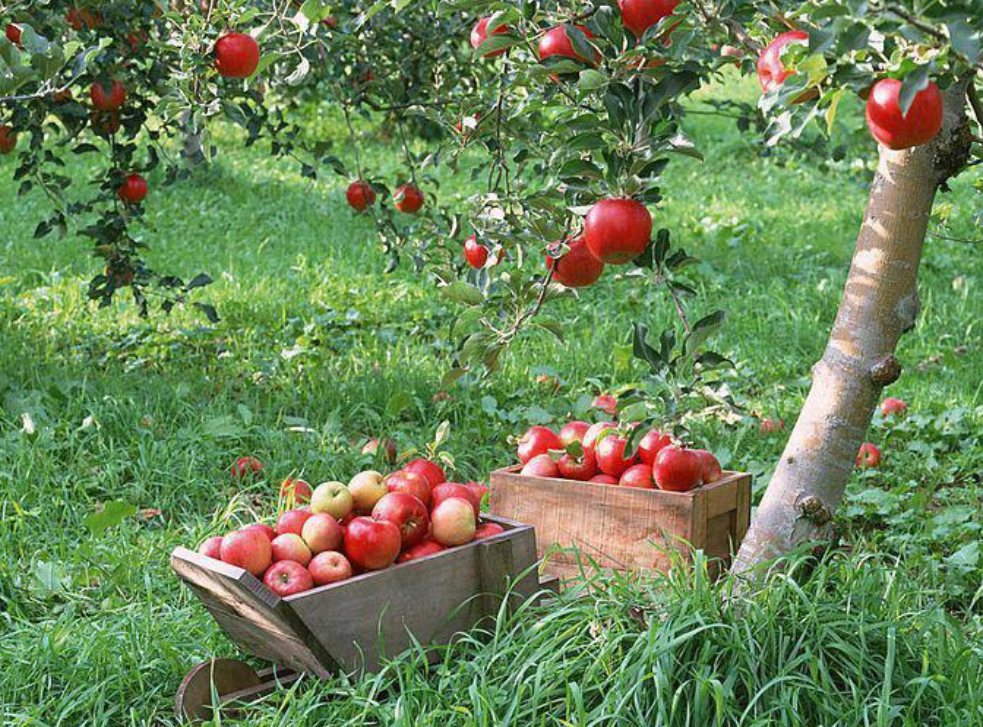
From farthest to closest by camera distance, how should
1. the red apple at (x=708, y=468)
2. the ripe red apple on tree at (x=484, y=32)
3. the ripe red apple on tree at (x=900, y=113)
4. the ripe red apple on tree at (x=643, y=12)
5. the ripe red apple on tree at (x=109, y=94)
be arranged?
the ripe red apple on tree at (x=109, y=94), the red apple at (x=708, y=468), the ripe red apple on tree at (x=484, y=32), the ripe red apple on tree at (x=643, y=12), the ripe red apple on tree at (x=900, y=113)

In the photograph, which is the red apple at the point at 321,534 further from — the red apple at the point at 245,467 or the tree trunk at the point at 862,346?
the red apple at the point at 245,467

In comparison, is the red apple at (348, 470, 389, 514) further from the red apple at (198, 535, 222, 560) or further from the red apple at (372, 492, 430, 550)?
the red apple at (198, 535, 222, 560)

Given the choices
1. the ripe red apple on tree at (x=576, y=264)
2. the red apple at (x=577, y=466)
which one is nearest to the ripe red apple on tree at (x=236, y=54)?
the ripe red apple on tree at (x=576, y=264)

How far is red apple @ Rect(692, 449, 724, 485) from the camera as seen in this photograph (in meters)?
2.59

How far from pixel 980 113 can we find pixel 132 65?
8.67 feet

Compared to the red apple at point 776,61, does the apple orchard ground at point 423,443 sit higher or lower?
lower

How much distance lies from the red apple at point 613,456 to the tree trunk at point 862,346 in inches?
15.2

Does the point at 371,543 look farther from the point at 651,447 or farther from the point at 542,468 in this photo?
the point at 651,447

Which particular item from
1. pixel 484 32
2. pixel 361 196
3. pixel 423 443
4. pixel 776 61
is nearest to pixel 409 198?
pixel 361 196

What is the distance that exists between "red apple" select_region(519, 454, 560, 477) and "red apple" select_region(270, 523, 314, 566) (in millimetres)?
633

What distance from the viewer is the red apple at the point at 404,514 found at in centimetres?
237

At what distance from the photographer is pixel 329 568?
225 cm

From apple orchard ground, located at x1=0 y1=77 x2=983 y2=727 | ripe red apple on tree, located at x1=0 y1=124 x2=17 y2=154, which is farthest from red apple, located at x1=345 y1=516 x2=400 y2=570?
ripe red apple on tree, located at x1=0 y1=124 x2=17 y2=154

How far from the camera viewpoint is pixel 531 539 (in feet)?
8.03
